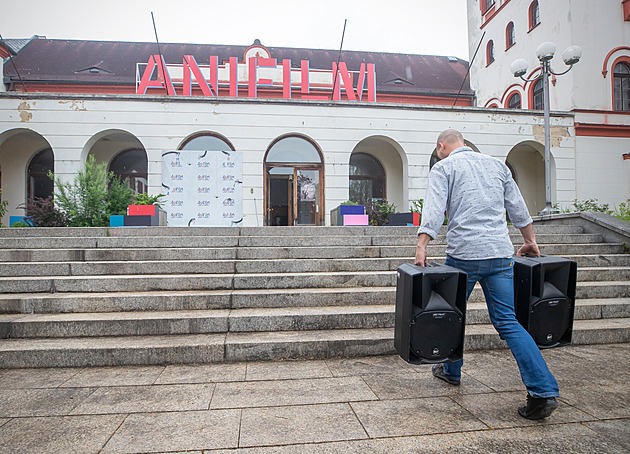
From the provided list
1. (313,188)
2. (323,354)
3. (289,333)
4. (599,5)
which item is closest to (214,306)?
(289,333)

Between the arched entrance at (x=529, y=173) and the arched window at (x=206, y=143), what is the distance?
12529 millimetres

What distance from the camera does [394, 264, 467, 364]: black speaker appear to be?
9.59 feet

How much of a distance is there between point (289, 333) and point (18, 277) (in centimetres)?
429

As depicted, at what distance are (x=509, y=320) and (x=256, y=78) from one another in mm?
16743

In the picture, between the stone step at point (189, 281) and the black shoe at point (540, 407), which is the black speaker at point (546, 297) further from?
the stone step at point (189, 281)

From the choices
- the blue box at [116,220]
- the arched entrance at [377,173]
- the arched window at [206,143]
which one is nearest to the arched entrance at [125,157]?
the arched window at [206,143]

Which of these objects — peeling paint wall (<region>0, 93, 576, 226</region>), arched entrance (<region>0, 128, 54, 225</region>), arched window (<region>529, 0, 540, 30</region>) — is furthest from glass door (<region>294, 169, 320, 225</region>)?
arched window (<region>529, 0, 540, 30</region>)

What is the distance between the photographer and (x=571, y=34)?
16.8 m

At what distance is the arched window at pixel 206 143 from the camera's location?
15156 millimetres

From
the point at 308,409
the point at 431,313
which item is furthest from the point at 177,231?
the point at 431,313

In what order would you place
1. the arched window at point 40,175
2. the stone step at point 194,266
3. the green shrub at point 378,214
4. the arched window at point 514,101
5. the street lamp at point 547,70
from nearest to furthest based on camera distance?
the stone step at point 194,266, the street lamp at point 547,70, the green shrub at point 378,214, the arched window at point 40,175, the arched window at point 514,101

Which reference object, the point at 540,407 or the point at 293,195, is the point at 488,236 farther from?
the point at 293,195

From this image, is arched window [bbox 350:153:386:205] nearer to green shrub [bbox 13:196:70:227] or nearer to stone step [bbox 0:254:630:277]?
green shrub [bbox 13:196:70:227]

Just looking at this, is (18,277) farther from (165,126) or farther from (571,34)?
(571,34)
